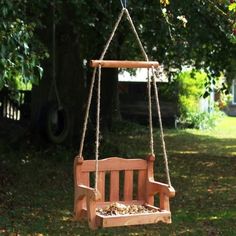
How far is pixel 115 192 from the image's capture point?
5398 mm

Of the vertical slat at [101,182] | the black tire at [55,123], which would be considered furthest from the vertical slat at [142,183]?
the black tire at [55,123]

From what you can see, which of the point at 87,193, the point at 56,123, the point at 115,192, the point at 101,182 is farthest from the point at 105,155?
the point at 87,193

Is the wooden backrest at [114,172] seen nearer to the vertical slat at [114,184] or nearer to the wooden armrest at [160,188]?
the vertical slat at [114,184]

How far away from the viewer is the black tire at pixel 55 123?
40.4 ft

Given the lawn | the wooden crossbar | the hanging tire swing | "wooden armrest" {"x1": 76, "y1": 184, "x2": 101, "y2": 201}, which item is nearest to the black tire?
the hanging tire swing

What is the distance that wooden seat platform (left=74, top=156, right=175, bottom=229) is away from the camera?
475 cm

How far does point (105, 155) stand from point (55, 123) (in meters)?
1.25

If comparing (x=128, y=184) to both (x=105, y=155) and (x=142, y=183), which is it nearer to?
(x=142, y=183)

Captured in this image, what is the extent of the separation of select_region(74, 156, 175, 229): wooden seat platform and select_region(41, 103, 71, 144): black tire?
22.6 ft

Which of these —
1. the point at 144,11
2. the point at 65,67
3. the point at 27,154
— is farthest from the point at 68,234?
the point at 65,67

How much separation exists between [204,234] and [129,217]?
2.39 metres

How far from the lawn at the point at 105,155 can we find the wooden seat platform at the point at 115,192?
4.95 feet

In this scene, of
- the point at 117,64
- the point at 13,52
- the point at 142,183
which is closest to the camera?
the point at 117,64

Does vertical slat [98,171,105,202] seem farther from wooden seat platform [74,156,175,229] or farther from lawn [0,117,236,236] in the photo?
lawn [0,117,236,236]
